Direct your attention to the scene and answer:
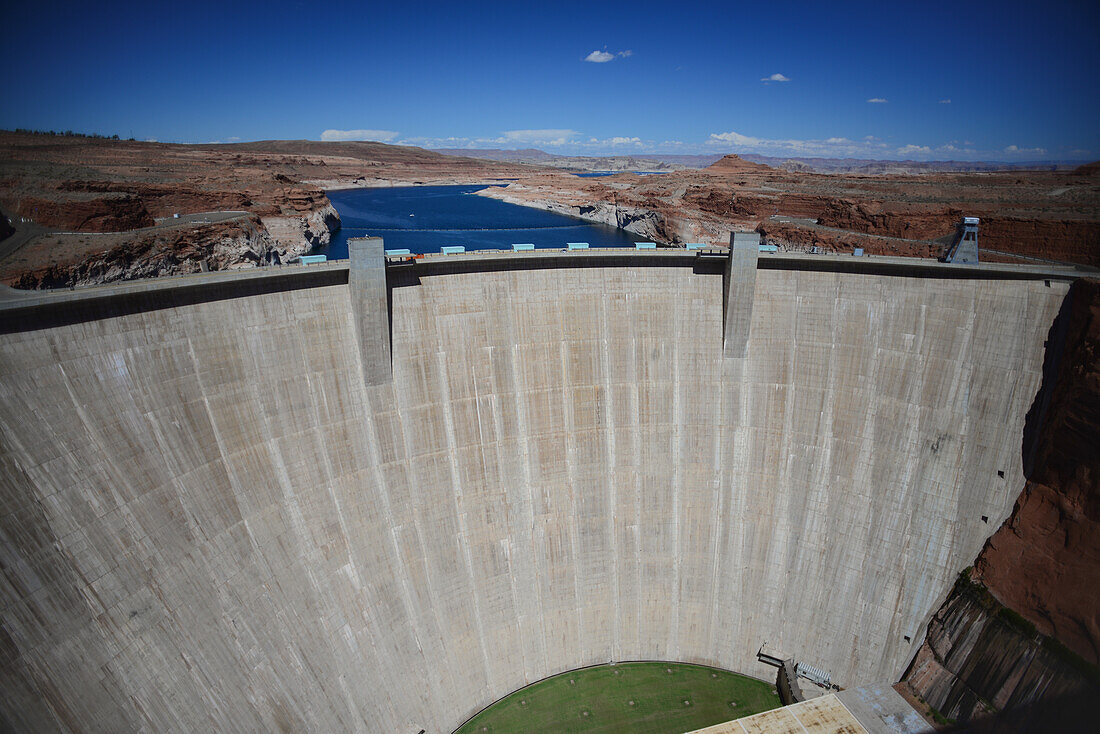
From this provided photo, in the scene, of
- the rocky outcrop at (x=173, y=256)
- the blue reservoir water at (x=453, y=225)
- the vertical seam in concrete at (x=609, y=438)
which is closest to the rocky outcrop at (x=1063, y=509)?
the vertical seam in concrete at (x=609, y=438)

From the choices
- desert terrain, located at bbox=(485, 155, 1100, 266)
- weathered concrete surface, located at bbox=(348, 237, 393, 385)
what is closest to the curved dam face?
weathered concrete surface, located at bbox=(348, 237, 393, 385)

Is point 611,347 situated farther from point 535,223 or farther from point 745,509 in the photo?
point 535,223

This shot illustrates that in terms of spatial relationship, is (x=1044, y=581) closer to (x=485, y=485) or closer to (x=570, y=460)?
(x=570, y=460)

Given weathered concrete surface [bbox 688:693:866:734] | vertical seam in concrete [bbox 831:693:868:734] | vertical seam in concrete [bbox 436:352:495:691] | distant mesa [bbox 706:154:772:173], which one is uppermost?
distant mesa [bbox 706:154:772:173]

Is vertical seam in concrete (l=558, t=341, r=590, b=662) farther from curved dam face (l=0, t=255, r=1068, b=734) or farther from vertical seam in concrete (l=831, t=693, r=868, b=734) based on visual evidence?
vertical seam in concrete (l=831, t=693, r=868, b=734)

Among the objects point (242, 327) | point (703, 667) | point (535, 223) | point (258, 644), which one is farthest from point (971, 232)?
point (535, 223)

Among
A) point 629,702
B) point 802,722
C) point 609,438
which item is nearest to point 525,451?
point 609,438
